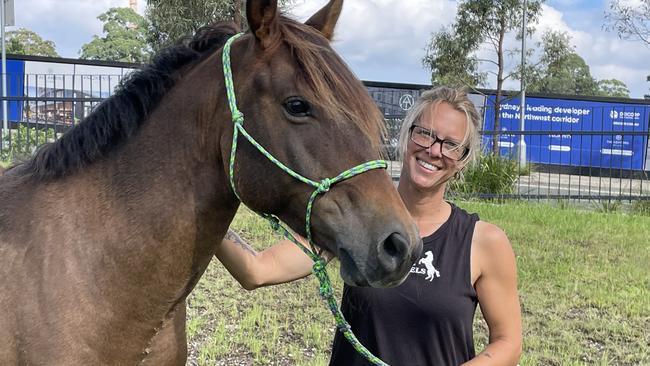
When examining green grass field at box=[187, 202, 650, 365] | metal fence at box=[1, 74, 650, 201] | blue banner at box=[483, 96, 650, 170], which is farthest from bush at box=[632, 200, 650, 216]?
blue banner at box=[483, 96, 650, 170]

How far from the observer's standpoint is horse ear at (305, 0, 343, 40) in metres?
2.21

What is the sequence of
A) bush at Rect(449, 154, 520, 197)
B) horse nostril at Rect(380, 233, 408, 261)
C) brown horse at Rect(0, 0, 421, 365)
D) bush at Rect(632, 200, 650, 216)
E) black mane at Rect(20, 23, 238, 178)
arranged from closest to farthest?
horse nostril at Rect(380, 233, 408, 261) → brown horse at Rect(0, 0, 421, 365) → black mane at Rect(20, 23, 238, 178) → bush at Rect(632, 200, 650, 216) → bush at Rect(449, 154, 520, 197)

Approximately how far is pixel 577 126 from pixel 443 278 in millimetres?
17365

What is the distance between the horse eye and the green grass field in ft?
8.54

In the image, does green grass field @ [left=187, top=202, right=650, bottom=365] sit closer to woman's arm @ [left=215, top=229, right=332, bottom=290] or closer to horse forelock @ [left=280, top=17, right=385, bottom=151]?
woman's arm @ [left=215, top=229, right=332, bottom=290]

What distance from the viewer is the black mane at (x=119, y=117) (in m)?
2.09

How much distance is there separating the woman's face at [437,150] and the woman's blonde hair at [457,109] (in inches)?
0.7

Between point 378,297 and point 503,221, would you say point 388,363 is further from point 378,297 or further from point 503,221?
point 503,221

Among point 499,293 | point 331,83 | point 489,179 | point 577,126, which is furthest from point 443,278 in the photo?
point 577,126

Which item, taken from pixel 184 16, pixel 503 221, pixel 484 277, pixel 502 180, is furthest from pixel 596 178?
pixel 484 277

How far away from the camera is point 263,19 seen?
6.21ft

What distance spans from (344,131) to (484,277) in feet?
2.83

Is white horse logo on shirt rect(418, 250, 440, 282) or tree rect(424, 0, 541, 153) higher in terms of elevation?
tree rect(424, 0, 541, 153)

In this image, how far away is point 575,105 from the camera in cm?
1852
